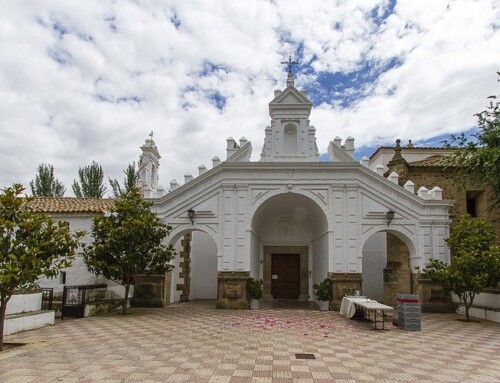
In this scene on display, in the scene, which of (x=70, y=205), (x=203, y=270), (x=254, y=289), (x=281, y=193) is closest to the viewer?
(x=254, y=289)

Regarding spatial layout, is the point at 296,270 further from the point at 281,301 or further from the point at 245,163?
the point at 245,163

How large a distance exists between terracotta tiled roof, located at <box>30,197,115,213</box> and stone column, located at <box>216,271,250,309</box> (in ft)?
19.0

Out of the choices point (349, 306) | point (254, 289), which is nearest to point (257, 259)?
point (254, 289)

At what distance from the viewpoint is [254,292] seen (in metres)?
15.4

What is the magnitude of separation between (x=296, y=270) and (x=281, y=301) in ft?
5.97

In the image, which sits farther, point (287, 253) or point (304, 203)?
point (287, 253)

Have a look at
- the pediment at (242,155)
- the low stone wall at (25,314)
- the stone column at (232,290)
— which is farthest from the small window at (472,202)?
the low stone wall at (25,314)

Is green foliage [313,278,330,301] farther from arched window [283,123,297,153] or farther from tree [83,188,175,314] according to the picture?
tree [83,188,175,314]

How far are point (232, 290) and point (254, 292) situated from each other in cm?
88

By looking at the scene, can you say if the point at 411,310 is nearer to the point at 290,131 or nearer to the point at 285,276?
the point at 290,131

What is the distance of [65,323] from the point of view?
39.8 feet

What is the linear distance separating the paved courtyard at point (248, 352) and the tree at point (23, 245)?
1.48 m

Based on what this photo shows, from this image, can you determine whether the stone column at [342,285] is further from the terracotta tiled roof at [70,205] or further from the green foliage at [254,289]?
the terracotta tiled roof at [70,205]

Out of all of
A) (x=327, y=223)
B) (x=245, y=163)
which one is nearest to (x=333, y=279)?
(x=327, y=223)
